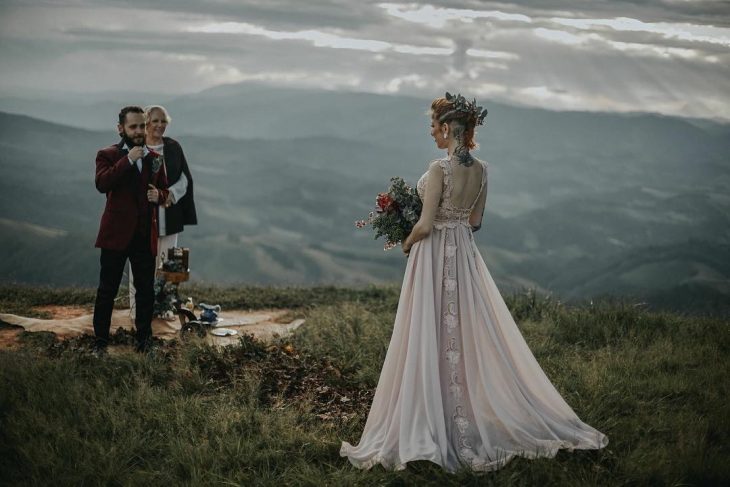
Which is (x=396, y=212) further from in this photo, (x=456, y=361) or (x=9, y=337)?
(x=9, y=337)

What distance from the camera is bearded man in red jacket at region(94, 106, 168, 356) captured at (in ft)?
20.3

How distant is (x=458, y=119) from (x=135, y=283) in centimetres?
403

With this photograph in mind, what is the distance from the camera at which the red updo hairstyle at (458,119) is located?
4.36 meters

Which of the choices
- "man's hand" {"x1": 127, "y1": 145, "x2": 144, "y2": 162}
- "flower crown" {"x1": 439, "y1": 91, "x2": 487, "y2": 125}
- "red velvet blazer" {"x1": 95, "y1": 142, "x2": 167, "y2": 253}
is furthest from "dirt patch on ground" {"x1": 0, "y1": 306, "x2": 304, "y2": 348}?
"flower crown" {"x1": 439, "y1": 91, "x2": 487, "y2": 125}

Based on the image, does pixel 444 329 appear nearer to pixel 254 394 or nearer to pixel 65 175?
pixel 254 394

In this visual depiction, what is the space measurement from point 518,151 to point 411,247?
7732 inches

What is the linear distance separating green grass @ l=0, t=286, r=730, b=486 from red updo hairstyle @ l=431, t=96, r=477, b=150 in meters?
2.23

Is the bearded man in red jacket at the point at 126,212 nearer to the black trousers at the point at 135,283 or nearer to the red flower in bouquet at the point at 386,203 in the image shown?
the black trousers at the point at 135,283

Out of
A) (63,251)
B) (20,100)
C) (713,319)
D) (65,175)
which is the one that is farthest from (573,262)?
(20,100)

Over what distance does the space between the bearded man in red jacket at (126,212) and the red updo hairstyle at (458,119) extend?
10.5 feet

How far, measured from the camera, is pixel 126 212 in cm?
629

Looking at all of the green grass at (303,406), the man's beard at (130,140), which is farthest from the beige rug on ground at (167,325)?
the man's beard at (130,140)

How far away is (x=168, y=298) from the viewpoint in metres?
7.85

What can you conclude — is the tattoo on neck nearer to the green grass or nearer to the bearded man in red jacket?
the green grass
